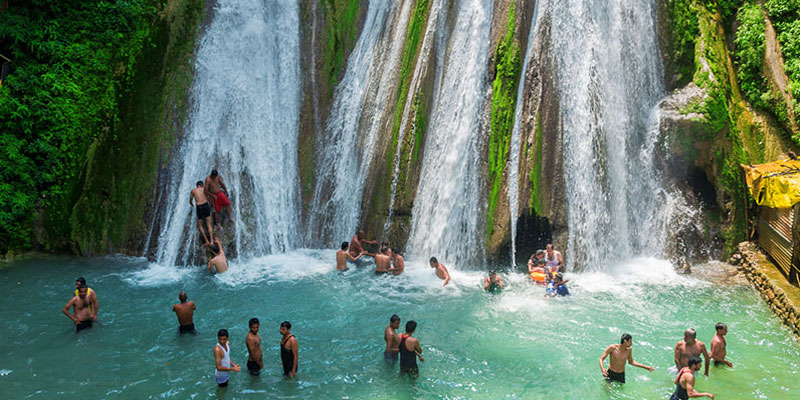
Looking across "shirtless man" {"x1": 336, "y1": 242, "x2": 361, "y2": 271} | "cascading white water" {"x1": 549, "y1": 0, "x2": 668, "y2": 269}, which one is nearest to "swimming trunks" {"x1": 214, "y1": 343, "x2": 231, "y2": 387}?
"shirtless man" {"x1": 336, "y1": 242, "x2": 361, "y2": 271}

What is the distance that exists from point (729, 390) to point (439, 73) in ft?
33.8

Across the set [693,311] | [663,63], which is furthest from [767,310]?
[663,63]

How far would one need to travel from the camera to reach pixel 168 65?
16328mm

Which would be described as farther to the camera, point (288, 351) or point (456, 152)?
point (456, 152)

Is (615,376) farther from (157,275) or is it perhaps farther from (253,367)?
(157,275)

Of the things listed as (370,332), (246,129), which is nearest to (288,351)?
(370,332)

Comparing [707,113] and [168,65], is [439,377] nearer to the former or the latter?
[707,113]

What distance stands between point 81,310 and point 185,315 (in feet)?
6.68

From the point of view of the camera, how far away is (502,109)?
14547mm

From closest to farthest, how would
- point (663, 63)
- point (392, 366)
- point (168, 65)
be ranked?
point (392, 366), point (663, 63), point (168, 65)

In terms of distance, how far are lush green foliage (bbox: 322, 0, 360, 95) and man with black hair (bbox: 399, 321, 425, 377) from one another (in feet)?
34.6

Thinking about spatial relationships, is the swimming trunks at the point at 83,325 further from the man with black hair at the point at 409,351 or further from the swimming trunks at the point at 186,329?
the man with black hair at the point at 409,351

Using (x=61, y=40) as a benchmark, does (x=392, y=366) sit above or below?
below

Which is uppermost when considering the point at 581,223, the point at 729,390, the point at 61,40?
the point at 61,40
